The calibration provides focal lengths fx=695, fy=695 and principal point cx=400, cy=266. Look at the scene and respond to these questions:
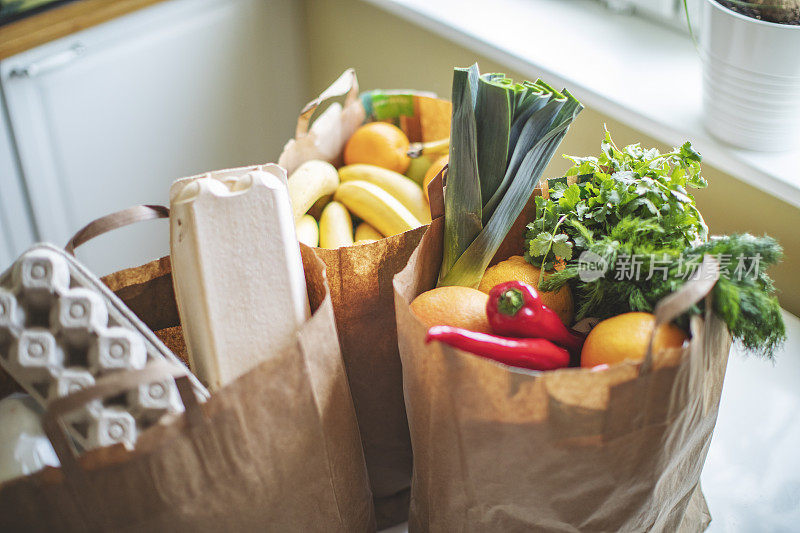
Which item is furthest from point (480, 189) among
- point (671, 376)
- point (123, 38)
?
point (123, 38)

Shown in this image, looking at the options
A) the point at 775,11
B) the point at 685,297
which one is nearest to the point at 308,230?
the point at 685,297

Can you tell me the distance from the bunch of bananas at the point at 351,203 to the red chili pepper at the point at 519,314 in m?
0.25

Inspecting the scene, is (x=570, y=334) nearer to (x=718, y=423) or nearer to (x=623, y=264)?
(x=623, y=264)

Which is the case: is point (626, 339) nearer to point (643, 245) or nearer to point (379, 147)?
point (643, 245)

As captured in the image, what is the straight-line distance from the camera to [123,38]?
126 centimetres

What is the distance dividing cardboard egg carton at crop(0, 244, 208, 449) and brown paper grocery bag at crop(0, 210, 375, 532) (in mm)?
31

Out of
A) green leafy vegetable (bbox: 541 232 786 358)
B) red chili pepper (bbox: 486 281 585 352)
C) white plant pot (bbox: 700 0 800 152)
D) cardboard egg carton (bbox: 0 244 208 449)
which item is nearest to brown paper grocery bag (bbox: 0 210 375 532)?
cardboard egg carton (bbox: 0 244 208 449)

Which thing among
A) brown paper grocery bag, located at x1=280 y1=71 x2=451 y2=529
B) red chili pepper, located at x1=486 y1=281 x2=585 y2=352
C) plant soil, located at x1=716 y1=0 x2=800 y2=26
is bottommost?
brown paper grocery bag, located at x1=280 y1=71 x2=451 y2=529

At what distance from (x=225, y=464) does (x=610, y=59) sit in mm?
866

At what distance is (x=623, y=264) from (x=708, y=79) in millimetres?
403

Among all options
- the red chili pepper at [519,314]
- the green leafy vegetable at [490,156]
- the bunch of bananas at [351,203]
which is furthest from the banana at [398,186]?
the red chili pepper at [519,314]

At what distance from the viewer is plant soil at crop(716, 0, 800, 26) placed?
2.48 feet

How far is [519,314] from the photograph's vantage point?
58 centimetres

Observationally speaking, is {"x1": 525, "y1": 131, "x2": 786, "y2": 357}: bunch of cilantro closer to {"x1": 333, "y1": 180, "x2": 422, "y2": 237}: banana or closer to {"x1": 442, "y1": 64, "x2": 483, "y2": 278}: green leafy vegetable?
{"x1": 442, "y1": 64, "x2": 483, "y2": 278}: green leafy vegetable
